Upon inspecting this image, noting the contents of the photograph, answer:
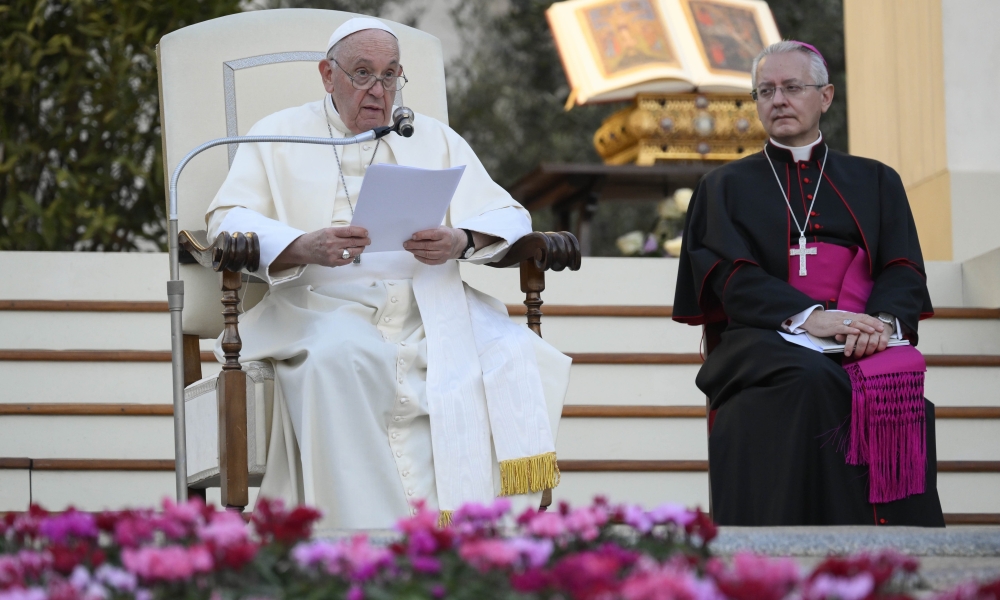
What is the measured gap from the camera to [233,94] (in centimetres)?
363

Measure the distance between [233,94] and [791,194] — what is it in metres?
1.58

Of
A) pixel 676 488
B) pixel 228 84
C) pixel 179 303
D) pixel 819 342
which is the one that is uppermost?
pixel 228 84

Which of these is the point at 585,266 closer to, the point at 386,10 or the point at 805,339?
the point at 805,339

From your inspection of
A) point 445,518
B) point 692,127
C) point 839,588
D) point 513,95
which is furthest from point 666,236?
point 513,95

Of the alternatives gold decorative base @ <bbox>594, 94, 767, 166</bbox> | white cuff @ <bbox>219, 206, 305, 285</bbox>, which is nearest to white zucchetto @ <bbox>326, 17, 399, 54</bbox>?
white cuff @ <bbox>219, 206, 305, 285</bbox>

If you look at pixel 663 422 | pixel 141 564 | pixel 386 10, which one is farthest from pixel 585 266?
pixel 386 10

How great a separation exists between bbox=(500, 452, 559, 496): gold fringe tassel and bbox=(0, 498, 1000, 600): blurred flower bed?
1.36 meters

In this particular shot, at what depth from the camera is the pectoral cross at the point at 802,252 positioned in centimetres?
326

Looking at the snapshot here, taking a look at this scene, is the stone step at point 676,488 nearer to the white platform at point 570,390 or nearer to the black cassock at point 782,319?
the white platform at point 570,390

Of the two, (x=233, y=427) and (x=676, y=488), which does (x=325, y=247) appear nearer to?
(x=233, y=427)

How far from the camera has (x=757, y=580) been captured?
111 cm

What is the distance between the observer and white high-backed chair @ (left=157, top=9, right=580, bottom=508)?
2840 mm

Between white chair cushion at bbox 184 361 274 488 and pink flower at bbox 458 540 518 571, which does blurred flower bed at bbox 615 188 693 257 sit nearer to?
white chair cushion at bbox 184 361 274 488

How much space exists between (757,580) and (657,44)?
671cm
